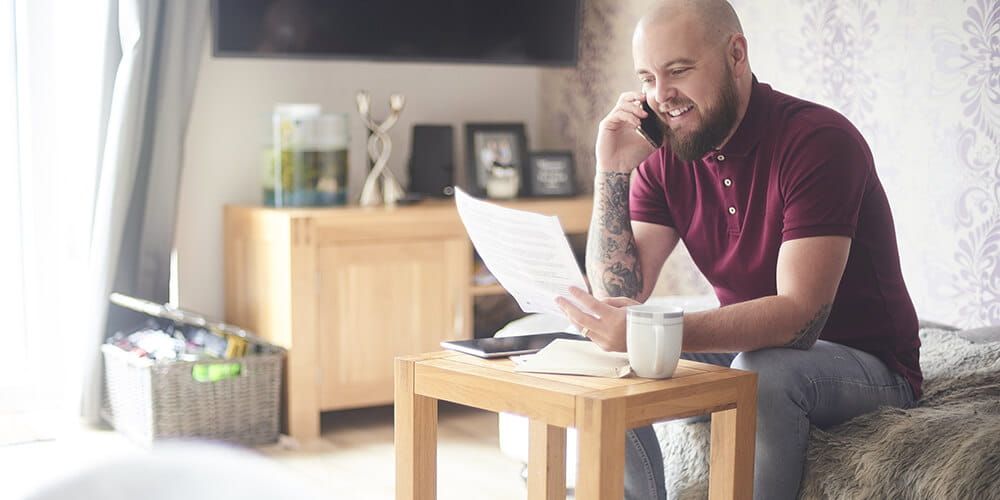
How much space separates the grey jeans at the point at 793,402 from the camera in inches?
70.9

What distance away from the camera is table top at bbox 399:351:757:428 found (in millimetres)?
1586

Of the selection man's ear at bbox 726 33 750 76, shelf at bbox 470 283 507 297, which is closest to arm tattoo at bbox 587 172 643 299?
man's ear at bbox 726 33 750 76

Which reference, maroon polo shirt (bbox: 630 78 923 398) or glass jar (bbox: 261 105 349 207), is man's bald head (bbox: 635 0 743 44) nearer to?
maroon polo shirt (bbox: 630 78 923 398)

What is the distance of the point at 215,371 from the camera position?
3236 mm

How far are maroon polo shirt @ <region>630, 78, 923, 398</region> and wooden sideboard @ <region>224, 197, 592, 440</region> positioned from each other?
1462 mm

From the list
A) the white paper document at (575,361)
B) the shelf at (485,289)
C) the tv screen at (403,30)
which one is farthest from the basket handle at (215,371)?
the white paper document at (575,361)

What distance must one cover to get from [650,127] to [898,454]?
2.43 feet

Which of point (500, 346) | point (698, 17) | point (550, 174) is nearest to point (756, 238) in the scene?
point (698, 17)

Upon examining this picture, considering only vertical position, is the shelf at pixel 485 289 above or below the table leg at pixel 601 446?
below

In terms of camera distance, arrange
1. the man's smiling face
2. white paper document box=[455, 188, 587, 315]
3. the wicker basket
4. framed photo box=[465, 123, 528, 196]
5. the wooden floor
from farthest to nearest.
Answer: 1. framed photo box=[465, 123, 528, 196]
2. the wicker basket
3. the wooden floor
4. the man's smiling face
5. white paper document box=[455, 188, 587, 315]

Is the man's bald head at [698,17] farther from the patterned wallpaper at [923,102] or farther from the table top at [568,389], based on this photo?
the patterned wallpaper at [923,102]

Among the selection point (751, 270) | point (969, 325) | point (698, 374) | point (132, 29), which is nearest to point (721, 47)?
point (751, 270)

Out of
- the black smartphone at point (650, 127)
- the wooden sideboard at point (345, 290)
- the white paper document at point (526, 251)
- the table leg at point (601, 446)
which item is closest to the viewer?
the table leg at point (601, 446)

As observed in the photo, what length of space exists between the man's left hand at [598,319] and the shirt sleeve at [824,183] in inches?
14.1
